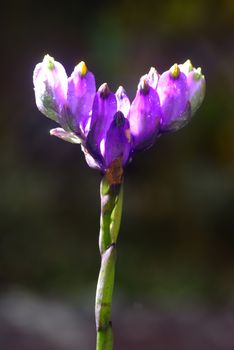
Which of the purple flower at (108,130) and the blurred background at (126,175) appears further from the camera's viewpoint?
the blurred background at (126,175)

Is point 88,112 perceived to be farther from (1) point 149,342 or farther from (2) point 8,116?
(2) point 8,116

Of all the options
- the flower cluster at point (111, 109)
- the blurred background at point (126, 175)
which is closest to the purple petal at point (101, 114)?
the flower cluster at point (111, 109)

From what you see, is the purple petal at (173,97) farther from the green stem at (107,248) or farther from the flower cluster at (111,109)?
the green stem at (107,248)

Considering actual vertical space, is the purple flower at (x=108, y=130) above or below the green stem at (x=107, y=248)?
above

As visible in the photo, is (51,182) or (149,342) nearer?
(149,342)

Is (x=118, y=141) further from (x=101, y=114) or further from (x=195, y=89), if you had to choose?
(x=195, y=89)

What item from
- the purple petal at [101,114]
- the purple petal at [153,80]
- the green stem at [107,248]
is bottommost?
the green stem at [107,248]

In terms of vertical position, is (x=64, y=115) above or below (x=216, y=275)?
above

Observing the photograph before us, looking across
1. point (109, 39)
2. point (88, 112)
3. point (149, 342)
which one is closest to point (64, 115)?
point (88, 112)
